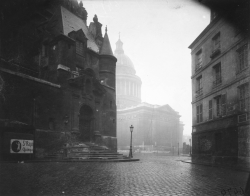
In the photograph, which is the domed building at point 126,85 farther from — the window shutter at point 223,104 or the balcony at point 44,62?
the window shutter at point 223,104

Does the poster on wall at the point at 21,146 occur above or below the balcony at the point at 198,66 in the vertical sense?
below

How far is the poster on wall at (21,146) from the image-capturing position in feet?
62.2

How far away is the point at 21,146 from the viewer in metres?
19.8

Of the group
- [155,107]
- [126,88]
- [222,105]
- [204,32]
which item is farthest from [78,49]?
[126,88]

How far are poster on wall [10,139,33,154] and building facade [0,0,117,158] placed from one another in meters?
1.26

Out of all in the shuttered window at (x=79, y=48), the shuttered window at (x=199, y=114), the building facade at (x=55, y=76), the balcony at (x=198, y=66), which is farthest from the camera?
the shuttered window at (x=79, y=48)

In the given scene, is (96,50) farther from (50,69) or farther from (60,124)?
(60,124)

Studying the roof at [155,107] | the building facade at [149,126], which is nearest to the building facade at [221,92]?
the building facade at [149,126]

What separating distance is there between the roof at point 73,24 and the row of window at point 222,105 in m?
15.8

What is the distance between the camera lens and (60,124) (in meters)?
24.2

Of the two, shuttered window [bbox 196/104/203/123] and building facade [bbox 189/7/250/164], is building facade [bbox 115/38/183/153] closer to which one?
shuttered window [bbox 196/104/203/123]

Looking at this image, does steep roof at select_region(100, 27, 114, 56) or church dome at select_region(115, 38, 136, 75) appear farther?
church dome at select_region(115, 38, 136, 75)

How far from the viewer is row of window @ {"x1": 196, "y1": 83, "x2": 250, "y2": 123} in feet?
54.6

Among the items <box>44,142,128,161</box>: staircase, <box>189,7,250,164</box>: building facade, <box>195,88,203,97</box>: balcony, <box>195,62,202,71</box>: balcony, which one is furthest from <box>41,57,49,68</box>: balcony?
<box>195,88,203,97</box>: balcony
